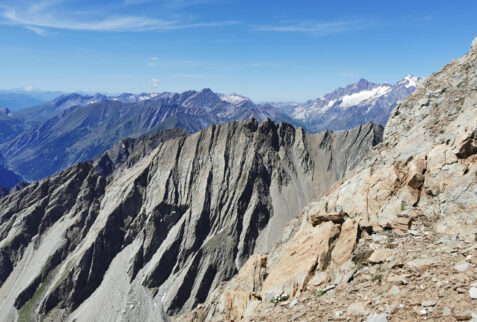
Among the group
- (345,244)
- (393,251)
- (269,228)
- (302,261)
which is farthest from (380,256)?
(269,228)

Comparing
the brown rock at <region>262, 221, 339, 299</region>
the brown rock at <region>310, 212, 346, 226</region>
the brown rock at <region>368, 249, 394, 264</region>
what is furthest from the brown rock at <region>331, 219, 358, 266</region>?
the brown rock at <region>368, 249, 394, 264</region>

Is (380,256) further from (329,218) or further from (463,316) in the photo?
(329,218)

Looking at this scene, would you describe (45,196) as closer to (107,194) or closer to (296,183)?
(107,194)

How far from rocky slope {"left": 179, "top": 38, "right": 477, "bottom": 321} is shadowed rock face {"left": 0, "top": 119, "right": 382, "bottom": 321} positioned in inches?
4468

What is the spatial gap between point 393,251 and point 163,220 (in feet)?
481

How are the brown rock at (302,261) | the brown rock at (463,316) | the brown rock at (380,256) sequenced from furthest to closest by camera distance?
the brown rock at (302,261), the brown rock at (380,256), the brown rock at (463,316)

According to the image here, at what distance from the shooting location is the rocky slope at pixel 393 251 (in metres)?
16.3

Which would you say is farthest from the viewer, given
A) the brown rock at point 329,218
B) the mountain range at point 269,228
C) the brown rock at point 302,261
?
the brown rock at point 329,218

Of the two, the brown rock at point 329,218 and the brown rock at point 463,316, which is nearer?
the brown rock at point 463,316

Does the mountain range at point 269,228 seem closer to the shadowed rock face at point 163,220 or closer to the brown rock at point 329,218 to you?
the brown rock at point 329,218

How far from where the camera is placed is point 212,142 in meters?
179

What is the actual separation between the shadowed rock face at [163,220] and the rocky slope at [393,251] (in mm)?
113488

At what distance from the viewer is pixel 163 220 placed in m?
158

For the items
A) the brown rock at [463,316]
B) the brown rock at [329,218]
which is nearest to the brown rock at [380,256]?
the brown rock at [463,316]
